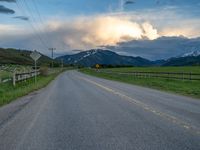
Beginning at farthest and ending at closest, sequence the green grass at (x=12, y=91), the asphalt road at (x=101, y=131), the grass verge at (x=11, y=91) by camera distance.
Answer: the green grass at (x=12, y=91) < the grass verge at (x=11, y=91) < the asphalt road at (x=101, y=131)

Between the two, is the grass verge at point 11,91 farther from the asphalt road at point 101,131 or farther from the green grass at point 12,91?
the asphalt road at point 101,131

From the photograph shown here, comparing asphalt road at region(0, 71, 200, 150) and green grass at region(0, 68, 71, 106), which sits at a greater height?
asphalt road at region(0, 71, 200, 150)

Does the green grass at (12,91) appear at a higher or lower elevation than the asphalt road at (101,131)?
lower

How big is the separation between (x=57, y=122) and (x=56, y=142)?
350 cm

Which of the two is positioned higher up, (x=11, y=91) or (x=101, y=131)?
(x=101, y=131)

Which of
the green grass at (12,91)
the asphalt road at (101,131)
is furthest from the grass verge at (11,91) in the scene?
the asphalt road at (101,131)

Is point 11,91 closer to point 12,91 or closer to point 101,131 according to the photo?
point 12,91

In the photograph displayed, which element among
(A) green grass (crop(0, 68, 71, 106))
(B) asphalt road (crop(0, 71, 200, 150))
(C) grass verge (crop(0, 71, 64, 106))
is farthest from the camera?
(A) green grass (crop(0, 68, 71, 106))

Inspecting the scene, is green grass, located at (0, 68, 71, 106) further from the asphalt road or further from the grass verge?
the asphalt road

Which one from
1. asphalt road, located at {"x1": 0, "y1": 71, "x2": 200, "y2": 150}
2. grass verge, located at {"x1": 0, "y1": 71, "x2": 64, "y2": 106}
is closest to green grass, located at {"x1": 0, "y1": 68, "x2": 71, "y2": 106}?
grass verge, located at {"x1": 0, "y1": 71, "x2": 64, "y2": 106}

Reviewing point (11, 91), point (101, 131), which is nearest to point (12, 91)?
point (11, 91)

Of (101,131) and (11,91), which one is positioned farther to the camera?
(11,91)

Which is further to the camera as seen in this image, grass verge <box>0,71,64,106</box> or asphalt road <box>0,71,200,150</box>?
grass verge <box>0,71,64,106</box>

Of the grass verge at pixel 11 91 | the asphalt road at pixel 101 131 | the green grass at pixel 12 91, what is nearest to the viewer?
the asphalt road at pixel 101 131
